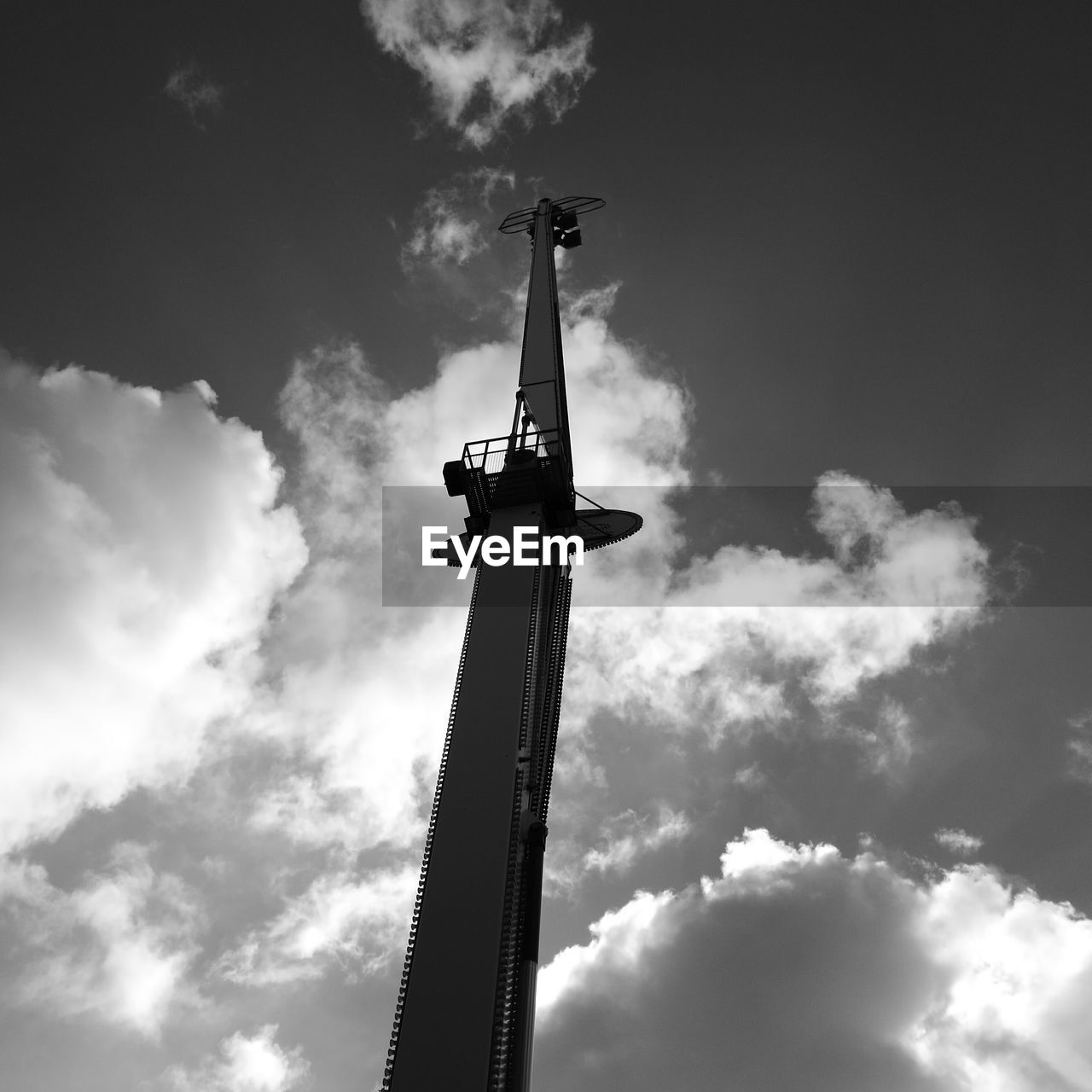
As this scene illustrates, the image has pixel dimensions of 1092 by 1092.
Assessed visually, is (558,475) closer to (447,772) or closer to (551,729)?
(551,729)

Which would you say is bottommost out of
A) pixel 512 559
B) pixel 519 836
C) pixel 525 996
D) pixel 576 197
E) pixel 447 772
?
pixel 525 996

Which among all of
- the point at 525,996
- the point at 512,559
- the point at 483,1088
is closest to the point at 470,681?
the point at 512,559

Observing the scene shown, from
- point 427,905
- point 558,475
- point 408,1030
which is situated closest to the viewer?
point 408,1030

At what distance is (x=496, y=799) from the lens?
1927cm

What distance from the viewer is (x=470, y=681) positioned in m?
21.8

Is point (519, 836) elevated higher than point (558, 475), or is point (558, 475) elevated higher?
point (558, 475)

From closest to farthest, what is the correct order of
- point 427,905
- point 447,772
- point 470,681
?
1. point 427,905
2. point 447,772
3. point 470,681

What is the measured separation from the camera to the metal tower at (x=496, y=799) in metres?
16.1

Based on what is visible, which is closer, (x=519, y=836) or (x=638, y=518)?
(x=519, y=836)

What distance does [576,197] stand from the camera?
40.3 meters

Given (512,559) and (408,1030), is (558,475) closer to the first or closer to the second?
(512,559)

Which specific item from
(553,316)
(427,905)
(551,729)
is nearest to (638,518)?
(551,729)

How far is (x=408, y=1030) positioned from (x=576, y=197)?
36.0m

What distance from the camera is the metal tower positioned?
1611cm
